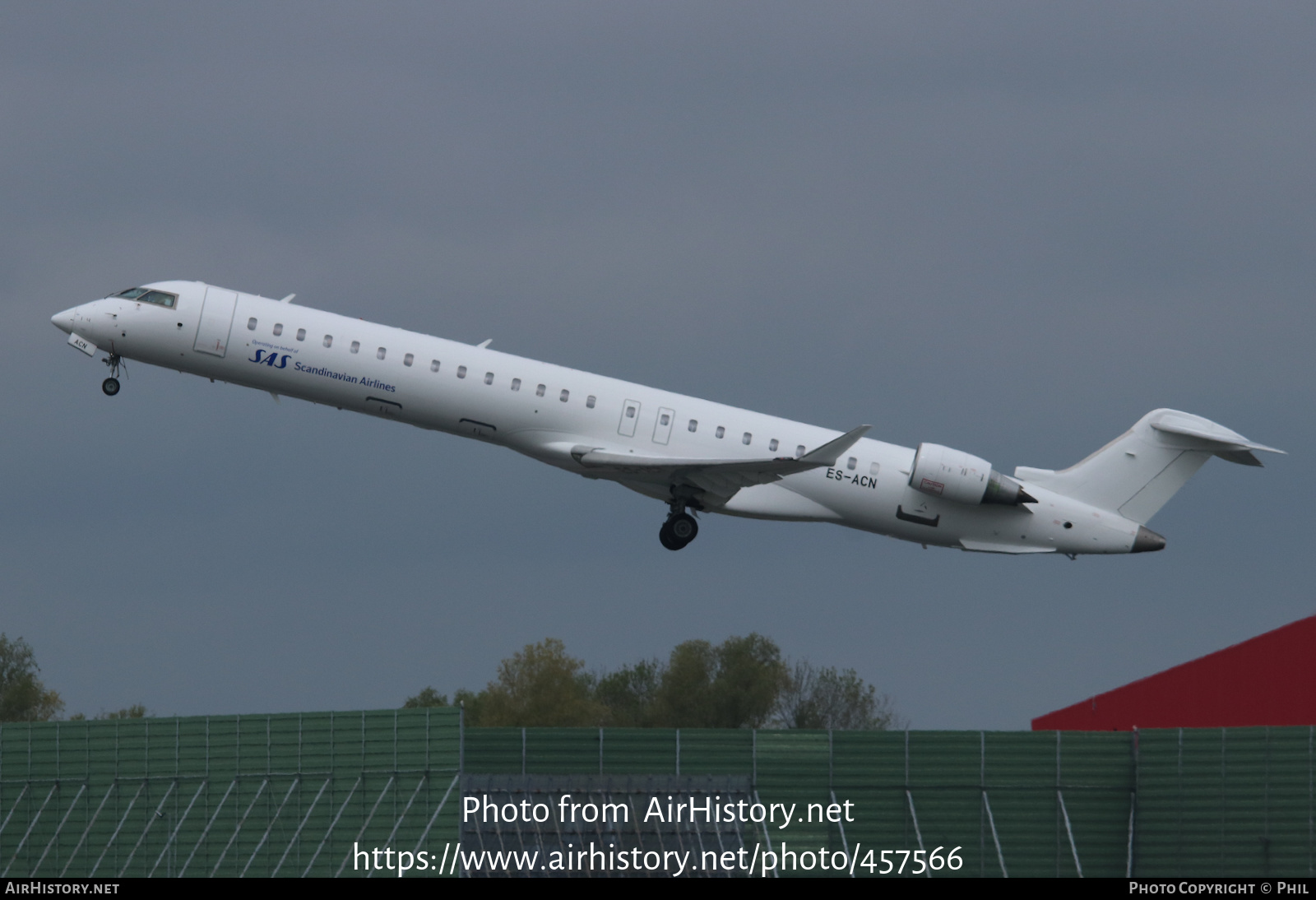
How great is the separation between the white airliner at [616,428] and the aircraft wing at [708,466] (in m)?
0.04

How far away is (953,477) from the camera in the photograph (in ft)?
136

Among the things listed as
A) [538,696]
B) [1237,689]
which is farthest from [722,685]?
Answer: [1237,689]

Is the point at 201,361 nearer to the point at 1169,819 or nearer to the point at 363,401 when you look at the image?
the point at 363,401

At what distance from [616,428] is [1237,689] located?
16313 mm

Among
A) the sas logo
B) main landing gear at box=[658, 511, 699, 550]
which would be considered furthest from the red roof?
the sas logo

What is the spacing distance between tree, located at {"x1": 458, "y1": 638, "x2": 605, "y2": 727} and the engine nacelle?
38138 millimetres

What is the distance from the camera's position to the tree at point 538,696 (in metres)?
78.4

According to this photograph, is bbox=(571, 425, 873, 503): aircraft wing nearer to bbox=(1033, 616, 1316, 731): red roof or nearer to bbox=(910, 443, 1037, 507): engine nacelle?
bbox=(910, 443, 1037, 507): engine nacelle

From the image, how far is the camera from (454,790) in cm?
4056

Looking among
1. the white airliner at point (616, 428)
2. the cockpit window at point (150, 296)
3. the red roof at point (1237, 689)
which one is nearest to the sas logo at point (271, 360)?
the white airliner at point (616, 428)

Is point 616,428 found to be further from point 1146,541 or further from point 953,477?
point 1146,541

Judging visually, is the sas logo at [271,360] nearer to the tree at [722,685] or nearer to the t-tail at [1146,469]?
the t-tail at [1146,469]

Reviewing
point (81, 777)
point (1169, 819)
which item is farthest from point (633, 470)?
point (81, 777)
